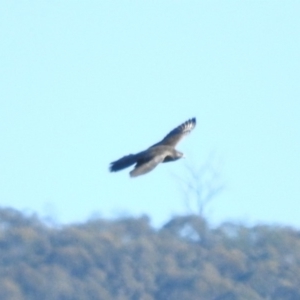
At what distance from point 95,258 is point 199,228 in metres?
5.27

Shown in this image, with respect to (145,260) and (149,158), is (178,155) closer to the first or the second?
(149,158)

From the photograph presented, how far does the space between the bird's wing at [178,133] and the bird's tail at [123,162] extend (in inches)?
62.0

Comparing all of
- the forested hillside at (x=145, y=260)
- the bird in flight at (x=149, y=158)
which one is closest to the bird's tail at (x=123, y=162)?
the bird in flight at (x=149, y=158)

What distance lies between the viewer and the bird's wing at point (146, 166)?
68.4 feet

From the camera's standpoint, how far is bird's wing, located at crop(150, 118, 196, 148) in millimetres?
23633

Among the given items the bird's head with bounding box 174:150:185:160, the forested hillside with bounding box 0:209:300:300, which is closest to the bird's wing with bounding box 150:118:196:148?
the bird's head with bounding box 174:150:185:160

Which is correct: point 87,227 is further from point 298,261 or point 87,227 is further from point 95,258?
point 298,261

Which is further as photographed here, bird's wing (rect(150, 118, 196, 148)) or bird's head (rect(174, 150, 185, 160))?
bird's wing (rect(150, 118, 196, 148))

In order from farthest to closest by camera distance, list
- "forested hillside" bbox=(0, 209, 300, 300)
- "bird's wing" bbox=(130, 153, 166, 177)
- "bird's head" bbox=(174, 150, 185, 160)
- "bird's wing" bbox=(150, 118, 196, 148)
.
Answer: "forested hillside" bbox=(0, 209, 300, 300) → "bird's wing" bbox=(150, 118, 196, 148) → "bird's head" bbox=(174, 150, 185, 160) → "bird's wing" bbox=(130, 153, 166, 177)

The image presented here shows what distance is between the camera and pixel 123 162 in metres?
21.8

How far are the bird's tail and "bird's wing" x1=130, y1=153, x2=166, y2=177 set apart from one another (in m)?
0.25

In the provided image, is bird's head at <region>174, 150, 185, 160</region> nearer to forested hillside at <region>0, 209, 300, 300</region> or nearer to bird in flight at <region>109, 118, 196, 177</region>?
bird in flight at <region>109, 118, 196, 177</region>

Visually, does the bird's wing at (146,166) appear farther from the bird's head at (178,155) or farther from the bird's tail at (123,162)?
the bird's head at (178,155)

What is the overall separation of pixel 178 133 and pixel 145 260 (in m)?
35.5
